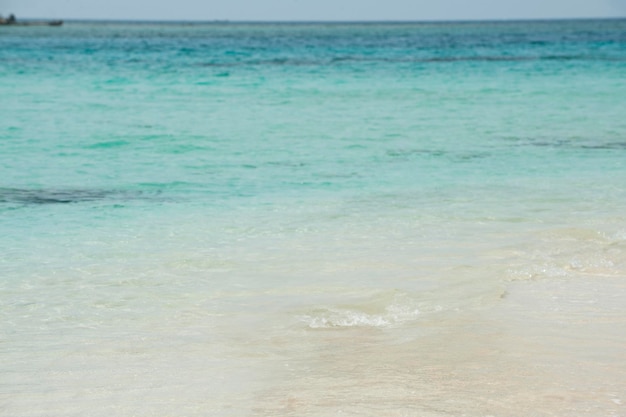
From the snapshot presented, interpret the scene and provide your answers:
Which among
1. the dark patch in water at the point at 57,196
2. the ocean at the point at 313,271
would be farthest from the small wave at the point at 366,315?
the dark patch in water at the point at 57,196

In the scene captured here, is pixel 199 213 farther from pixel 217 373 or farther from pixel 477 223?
pixel 217 373

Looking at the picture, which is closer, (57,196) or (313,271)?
(313,271)

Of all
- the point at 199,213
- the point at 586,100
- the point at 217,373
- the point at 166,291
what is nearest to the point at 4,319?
the point at 166,291

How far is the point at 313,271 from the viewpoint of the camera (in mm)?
5336

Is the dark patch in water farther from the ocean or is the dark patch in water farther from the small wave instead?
the small wave

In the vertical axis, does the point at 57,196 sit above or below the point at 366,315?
below

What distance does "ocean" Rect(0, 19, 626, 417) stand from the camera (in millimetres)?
3500

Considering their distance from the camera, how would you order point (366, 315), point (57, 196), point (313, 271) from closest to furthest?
point (366, 315), point (313, 271), point (57, 196)

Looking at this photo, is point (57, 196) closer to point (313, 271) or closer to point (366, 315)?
point (313, 271)

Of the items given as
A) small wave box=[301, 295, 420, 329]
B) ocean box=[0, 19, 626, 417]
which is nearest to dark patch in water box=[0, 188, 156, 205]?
ocean box=[0, 19, 626, 417]

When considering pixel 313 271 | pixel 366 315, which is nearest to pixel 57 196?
pixel 313 271

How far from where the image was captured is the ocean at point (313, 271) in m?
3.50

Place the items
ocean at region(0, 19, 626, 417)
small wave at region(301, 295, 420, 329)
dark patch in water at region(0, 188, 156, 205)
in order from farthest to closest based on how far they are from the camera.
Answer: dark patch in water at region(0, 188, 156, 205)
small wave at region(301, 295, 420, 329)
ocean at region(0, 19, 626, 417)

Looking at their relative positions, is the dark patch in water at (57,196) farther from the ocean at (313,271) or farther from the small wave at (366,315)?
the small wave at (366,315)
